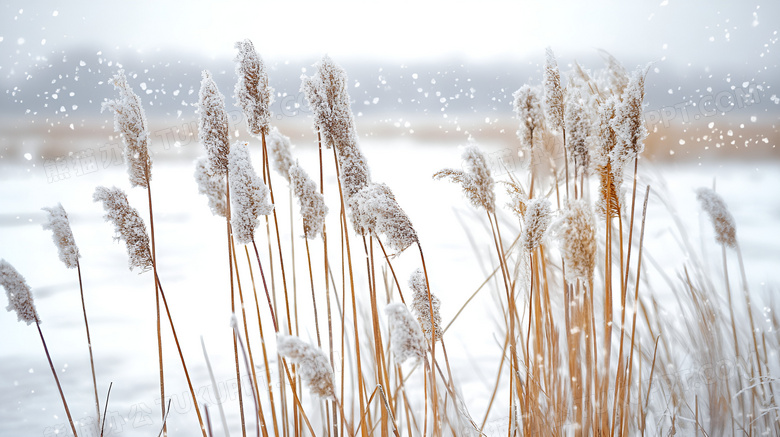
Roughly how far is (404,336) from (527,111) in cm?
37

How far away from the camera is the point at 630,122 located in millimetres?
667

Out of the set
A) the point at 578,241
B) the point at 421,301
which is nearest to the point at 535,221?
the point at 578,241

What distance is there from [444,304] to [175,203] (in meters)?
0.61

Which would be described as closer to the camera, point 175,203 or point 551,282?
point 551,282

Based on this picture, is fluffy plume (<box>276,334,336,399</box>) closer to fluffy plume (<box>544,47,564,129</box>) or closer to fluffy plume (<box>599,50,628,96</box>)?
fluffy plume (<box>544,47,564,129</box>)

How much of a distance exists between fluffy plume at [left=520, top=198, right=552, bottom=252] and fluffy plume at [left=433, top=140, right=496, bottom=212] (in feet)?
0.15

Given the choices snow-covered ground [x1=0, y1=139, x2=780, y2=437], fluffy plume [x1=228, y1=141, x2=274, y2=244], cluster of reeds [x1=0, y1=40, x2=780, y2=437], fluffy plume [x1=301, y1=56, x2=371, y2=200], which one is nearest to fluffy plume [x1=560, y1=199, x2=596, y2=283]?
cluster of reeds [x1=0, y1=40, x2=780, y2=437]

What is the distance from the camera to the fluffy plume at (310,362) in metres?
0.52

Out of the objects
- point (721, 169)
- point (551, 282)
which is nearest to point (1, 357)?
point (551, 282)

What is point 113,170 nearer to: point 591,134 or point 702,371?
point 591,134

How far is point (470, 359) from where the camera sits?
1.12 metres

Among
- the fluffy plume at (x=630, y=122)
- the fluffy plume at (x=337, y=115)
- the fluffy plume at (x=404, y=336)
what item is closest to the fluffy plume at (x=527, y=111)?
the fluffy plume at (x=630, y=122)

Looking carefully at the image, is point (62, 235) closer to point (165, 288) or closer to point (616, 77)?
point (165, 288)

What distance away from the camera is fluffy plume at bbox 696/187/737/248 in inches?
35.8
